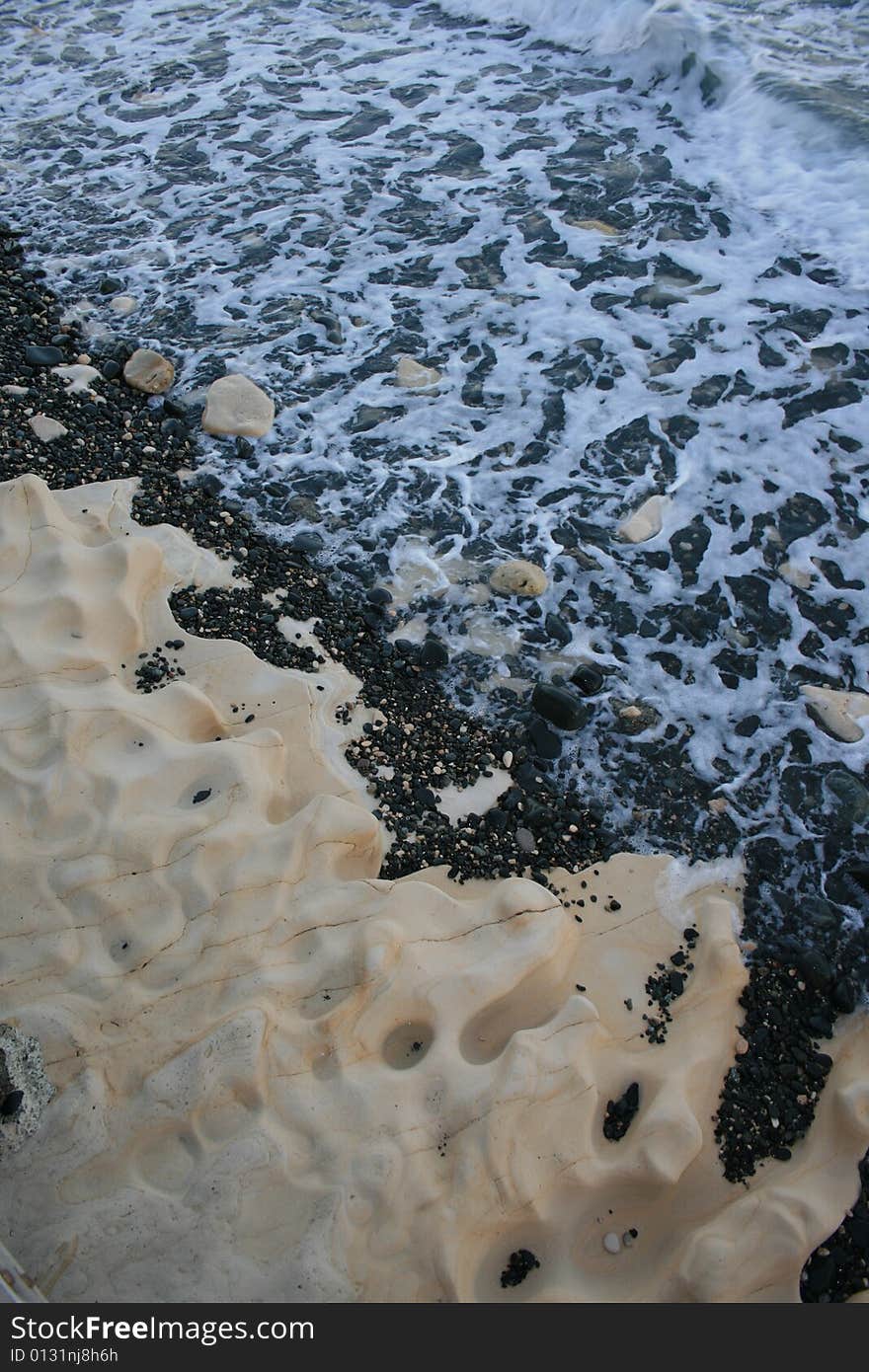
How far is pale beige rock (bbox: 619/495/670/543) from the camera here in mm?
4754

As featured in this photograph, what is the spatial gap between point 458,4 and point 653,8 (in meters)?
2.15

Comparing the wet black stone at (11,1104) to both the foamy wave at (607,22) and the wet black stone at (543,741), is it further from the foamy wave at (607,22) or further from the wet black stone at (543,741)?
the foamy wave at (607,22)

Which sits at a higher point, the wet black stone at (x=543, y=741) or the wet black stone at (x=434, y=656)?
the wet black stone at (x=434, y=656)

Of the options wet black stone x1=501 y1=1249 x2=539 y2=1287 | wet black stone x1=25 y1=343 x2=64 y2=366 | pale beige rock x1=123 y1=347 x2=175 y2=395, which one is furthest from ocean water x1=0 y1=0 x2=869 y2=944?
wet black stone x1=501 y1=1249 x2=539 y2=1287

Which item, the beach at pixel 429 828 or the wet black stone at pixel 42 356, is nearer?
the beach at pixel 429 828

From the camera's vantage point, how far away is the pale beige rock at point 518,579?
450cm

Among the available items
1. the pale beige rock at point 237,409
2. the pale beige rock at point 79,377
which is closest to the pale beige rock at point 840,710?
the pale beige rock at point 237,409

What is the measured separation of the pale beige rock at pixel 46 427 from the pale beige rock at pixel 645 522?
298 cm

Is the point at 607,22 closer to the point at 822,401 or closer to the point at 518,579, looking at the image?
the point at 822,401

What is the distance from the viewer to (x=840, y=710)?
3998 mm

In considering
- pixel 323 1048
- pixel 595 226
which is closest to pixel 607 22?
pixel 595 226

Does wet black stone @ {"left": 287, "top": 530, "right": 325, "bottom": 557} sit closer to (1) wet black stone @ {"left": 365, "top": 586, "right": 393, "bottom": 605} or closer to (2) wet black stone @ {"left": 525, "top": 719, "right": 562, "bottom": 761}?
(1) wet black stone @ {"left": 365, "top": 586, "right": 393, "bottom": 605}

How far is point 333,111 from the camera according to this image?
8.12 m
